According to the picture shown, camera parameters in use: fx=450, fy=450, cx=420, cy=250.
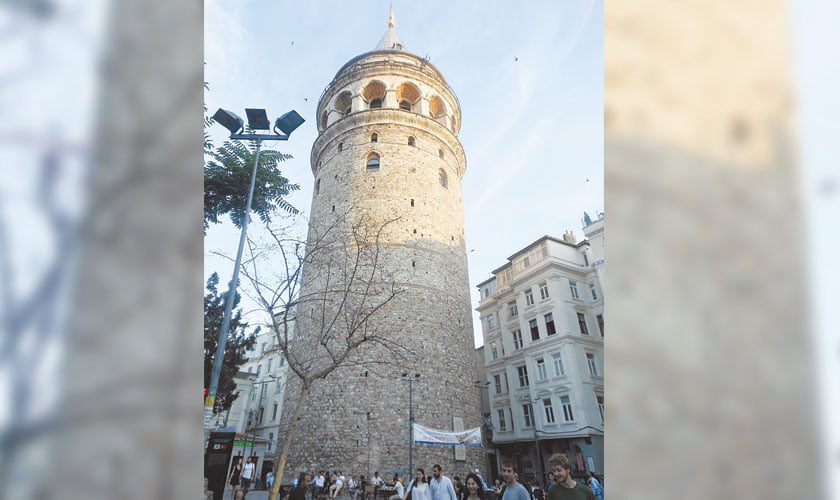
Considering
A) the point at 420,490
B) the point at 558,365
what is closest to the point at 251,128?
the point at 420,490

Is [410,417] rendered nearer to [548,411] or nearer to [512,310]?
[548,411]

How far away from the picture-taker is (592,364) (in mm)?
20641

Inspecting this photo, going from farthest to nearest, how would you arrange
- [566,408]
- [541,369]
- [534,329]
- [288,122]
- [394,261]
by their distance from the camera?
[534,329]
[541,369]
[566,408]
[394,261]
[288,122]

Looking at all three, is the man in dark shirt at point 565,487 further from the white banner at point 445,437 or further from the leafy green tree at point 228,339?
the white banner at point 445,437

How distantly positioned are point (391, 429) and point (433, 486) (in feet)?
29.2

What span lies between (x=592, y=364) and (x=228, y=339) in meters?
15.8

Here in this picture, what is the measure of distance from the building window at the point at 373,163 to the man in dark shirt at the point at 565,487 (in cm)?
1645

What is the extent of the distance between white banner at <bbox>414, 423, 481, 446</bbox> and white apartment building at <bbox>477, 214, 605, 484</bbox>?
5.23 m

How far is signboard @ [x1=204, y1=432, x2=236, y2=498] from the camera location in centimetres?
718

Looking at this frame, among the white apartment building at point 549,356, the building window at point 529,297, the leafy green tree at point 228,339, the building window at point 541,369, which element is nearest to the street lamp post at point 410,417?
the leafy green tree at point 228,339
